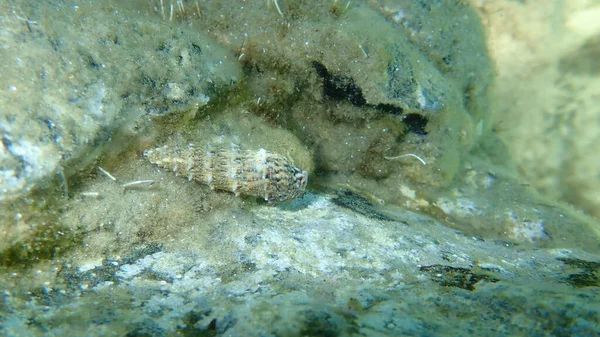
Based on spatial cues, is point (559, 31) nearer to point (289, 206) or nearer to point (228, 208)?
point (289, 206)

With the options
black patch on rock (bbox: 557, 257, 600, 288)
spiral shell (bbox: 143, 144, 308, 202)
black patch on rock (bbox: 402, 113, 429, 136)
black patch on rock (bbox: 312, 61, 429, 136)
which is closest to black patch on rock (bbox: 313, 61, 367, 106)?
black patch on rock (bbox: 312, 61, 429, 136)

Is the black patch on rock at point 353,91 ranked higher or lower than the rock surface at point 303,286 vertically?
higher

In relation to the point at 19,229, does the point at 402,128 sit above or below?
above

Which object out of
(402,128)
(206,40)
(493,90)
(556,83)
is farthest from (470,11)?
(206,40)

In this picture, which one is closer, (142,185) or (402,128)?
(142,185)

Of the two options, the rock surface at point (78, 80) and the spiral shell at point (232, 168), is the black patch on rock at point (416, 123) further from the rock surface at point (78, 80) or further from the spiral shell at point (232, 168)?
the rock surface at point (78, 80)

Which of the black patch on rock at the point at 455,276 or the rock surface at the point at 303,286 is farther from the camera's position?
the black patch on rock at the point at 455,276

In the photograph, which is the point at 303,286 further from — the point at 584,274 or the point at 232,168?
the point at 584,274

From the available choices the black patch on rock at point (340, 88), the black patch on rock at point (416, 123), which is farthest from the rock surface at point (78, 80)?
the black patch on rock at point (416, 123)

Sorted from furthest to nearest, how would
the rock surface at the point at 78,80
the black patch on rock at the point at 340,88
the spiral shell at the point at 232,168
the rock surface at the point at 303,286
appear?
1. the black patch on rock at the point at 340,88
2. the spiral shell at the point at 232,168
3. the rock surface at the point at 78,80
4. the rock surface at the point at 303,286

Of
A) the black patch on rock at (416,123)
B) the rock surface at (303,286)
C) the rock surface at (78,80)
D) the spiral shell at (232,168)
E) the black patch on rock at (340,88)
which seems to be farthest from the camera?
the black patch on rock at (416,123)
